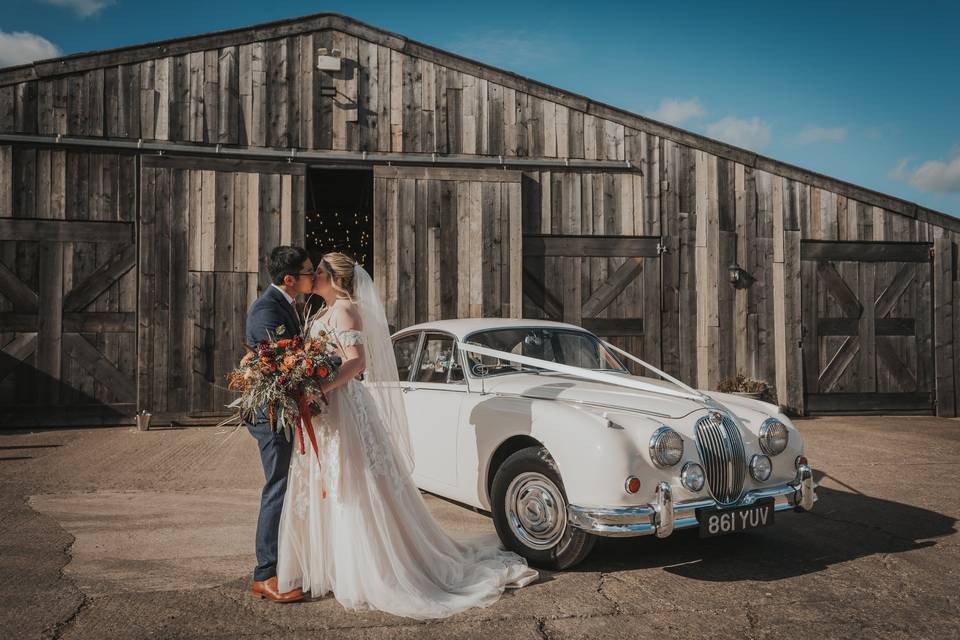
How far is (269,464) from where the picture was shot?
11.4 ft

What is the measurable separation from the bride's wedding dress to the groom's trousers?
5 cm

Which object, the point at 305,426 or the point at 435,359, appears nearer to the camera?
the point at 305,426

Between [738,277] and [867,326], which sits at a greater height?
[738,277]

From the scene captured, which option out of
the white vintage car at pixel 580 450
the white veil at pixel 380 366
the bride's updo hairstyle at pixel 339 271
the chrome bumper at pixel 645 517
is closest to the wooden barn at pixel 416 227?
the white vintage car at pixel 580 450

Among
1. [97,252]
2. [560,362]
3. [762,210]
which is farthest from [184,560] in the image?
[762,210]

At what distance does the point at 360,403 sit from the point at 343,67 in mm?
7944

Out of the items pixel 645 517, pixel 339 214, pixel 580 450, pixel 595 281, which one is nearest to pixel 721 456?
pixel 645 517

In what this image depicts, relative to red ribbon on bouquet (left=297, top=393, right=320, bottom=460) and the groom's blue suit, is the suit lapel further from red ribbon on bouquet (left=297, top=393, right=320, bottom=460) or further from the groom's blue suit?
red ribbon on bouquet (left=297, top=393, right=320, bottom=460)

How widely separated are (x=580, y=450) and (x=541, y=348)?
160 centimetres

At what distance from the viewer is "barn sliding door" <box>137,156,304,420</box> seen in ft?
31.4

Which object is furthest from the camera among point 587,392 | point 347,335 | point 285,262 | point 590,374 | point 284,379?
point 590,374

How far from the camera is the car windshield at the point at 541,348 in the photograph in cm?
494

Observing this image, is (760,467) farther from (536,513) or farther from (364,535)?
(364,535)

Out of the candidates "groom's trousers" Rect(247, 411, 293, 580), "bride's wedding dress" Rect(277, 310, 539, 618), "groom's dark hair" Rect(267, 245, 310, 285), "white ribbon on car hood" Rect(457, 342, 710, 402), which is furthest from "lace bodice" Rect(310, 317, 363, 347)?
"white ribbon on car hood" Rect(457, 342, 710, 402)
